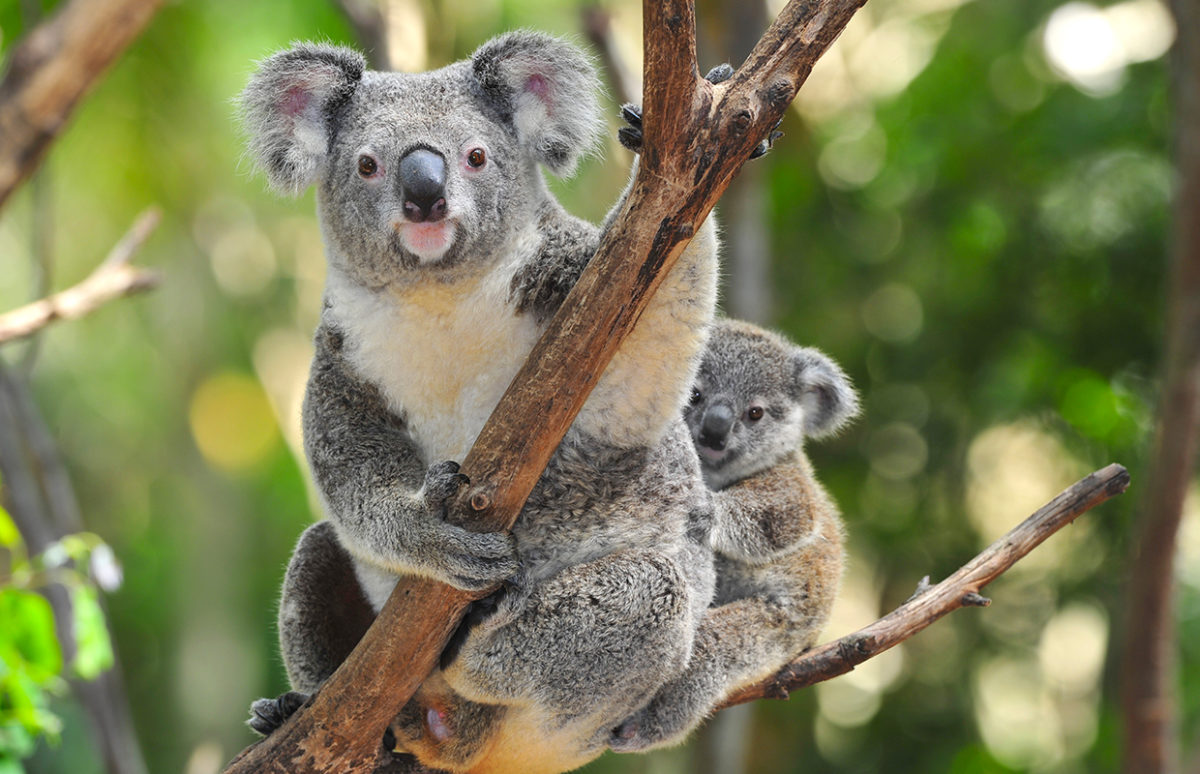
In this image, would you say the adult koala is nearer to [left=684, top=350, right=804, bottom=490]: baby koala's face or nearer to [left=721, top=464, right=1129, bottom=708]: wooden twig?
[left=721, top=464, right=1129, bottom=708]: wooden twig

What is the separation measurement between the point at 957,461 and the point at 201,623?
7875mm

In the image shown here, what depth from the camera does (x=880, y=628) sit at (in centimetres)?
304

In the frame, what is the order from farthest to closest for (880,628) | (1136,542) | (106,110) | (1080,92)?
1. (106,110)
2. (1080,92)
3. (1136,542)
4. (880,628)

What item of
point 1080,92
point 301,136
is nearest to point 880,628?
point 301,136

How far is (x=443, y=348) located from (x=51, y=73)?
1.03 m

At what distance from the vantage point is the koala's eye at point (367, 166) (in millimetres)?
2486

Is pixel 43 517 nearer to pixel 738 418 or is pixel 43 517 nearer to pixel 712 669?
pixel 738 418

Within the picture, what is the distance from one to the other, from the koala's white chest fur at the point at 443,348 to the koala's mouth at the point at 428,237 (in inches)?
3.8

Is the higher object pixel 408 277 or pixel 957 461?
pixel 408 277

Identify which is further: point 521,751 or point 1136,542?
point 1136,542

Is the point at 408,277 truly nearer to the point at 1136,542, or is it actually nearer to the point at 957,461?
the point at 1136,542

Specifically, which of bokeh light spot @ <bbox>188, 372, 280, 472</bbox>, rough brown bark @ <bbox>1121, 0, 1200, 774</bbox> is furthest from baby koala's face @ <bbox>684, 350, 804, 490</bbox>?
bokeh light spot @ <bbox>188, 372, 280, 472</bbox>

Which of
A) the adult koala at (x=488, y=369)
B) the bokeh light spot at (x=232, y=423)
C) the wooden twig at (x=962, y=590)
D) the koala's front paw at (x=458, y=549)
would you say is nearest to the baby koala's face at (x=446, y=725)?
the adult koala at (x=488, y=369)

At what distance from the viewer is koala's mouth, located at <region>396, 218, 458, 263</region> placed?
7.85 ft
